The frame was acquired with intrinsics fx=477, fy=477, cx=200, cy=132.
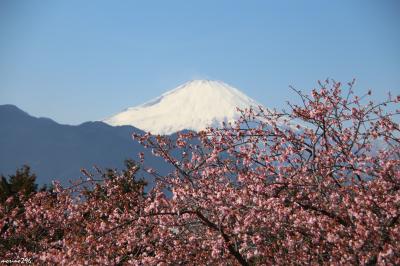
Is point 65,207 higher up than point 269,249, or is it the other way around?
point 65,207

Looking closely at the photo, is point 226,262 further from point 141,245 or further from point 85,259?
point 85,259

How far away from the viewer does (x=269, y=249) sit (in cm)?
789

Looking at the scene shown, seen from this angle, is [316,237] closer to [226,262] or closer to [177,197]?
[226,262]

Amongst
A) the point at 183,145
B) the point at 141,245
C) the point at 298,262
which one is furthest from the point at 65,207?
the point at 298,262

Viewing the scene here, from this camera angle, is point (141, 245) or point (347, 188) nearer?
point (347, 188)

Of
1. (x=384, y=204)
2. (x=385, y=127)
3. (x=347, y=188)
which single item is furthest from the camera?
(x=385, y=127)

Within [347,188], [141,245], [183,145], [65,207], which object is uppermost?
[65,207]

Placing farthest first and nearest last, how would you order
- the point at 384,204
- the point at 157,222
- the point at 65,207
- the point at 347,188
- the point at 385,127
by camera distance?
the point at 65,207 < the point at 385,127 < the point at 157,222 < the point at 347,188 < the point at 384,204

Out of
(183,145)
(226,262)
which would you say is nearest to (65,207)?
(183,145)

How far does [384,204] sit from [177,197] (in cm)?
337

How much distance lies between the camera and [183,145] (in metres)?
10.4

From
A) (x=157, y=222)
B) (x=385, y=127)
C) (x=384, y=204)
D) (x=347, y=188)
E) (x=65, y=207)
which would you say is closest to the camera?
(x=384, y=204)

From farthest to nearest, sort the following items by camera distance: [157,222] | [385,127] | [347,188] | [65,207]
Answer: [65,207] → [385,127] → [157,222] → [347,188]

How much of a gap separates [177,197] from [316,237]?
2.46 metres
